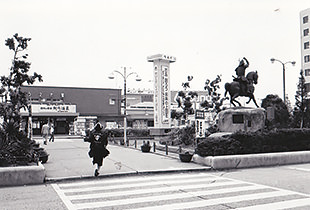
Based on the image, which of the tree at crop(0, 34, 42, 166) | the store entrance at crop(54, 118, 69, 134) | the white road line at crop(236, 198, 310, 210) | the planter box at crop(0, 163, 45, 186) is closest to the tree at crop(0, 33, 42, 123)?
the tree at crop(0, 34, 42, 166)

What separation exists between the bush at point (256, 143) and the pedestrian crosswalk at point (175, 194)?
3.09 metres

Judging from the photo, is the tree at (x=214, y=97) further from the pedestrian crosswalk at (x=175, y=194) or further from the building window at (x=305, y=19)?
the building window at (x=305, y=19)

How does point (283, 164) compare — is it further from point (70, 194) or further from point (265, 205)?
point (70, 194)

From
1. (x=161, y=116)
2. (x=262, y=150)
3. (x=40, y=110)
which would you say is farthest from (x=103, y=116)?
(x=262, y=150)

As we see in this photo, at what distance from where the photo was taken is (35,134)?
179ft

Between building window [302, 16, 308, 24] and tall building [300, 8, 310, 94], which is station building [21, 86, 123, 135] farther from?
building window [302, 16, 308, 24]

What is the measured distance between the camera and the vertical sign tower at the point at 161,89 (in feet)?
139

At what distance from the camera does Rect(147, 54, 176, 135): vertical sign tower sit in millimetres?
42219

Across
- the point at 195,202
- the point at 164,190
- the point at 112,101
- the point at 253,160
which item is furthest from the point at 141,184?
the point at 112,101

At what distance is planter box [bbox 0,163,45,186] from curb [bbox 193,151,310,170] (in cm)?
696

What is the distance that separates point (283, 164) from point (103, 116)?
4712 cm

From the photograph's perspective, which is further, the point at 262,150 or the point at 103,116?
the point at 103,116

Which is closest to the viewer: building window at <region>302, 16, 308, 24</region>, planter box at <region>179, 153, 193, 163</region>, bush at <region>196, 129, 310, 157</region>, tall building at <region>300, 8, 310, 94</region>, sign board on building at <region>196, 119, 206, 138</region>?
bush at <region>196, 129, 310, 157</region>

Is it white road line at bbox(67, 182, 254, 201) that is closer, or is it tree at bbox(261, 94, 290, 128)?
white road line at bbox(67, 182, 254, 201)
